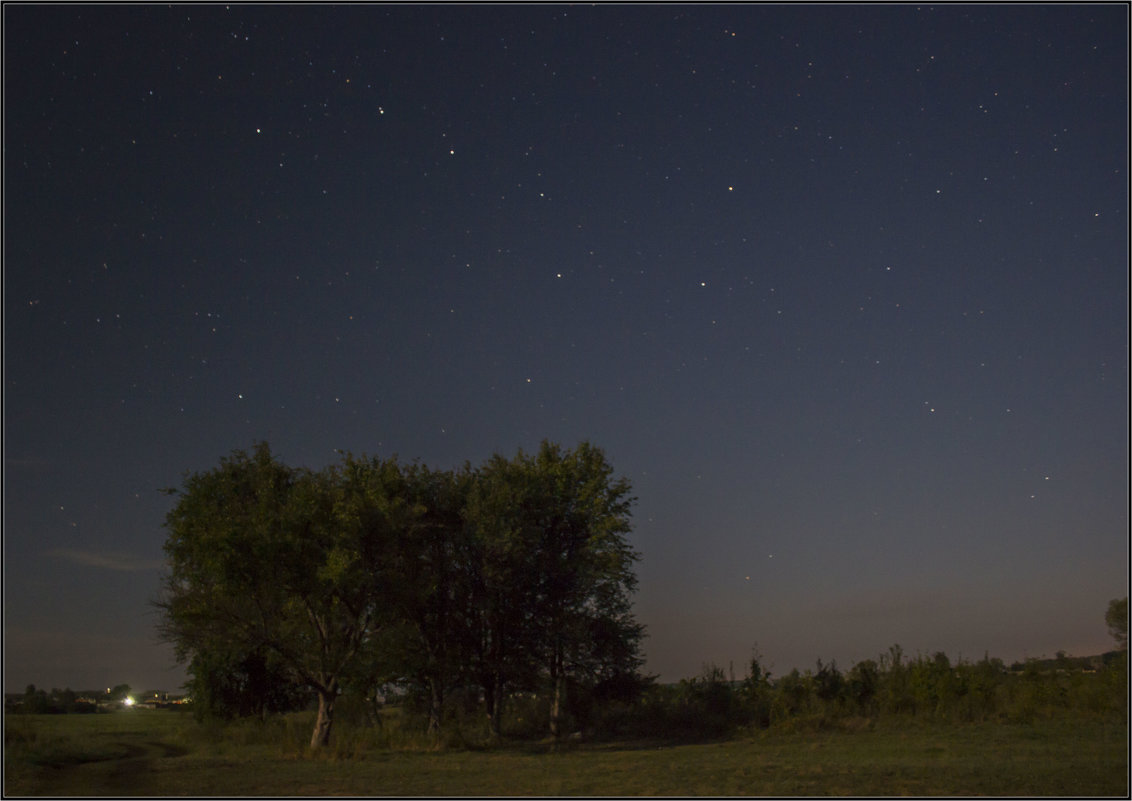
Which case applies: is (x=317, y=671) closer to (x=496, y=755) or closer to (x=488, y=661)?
(x=496, y=755)

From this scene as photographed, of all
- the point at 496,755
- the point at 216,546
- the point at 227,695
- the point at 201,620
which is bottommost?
the point at 496,755

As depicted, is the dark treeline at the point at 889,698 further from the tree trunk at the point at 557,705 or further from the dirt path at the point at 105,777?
the dirt path at the point at 105,777

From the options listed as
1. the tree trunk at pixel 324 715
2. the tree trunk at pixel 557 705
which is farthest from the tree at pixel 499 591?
the tree trunk at pixel 324 715

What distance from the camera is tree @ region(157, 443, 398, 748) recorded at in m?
21.3

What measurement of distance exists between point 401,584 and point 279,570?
380cm

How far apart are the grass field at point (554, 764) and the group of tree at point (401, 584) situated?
2.40 metres

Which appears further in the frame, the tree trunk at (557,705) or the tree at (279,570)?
the tree trunk at (557,705)

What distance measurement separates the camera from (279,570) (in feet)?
71.3

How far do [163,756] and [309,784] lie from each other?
20.3 feet

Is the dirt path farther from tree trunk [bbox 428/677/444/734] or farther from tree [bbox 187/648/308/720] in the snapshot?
tree trunk [bbox 428/677/444/734]

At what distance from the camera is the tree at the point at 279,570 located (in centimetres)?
2128

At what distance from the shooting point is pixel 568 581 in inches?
1192

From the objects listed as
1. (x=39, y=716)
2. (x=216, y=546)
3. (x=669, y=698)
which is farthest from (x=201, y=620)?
(x=669, y=698)

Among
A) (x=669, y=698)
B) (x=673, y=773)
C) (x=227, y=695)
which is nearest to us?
(x=673, y=773)
